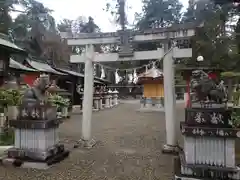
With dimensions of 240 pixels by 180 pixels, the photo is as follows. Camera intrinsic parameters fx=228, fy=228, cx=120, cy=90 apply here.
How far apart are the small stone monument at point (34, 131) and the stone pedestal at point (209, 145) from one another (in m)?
2.80

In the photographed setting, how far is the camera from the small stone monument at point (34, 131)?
4.87 meters

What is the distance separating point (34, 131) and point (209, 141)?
3564 millimetres

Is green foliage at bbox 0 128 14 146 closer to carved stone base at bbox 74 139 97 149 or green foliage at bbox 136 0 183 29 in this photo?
carved stone base at bbox 74 139 97 149

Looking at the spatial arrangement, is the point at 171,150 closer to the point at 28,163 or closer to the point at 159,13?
the point at 28,163

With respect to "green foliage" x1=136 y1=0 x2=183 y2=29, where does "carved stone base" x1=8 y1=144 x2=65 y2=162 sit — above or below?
below

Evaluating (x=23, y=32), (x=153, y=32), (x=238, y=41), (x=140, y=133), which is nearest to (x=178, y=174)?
(x=153, y=32)

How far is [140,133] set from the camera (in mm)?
8680

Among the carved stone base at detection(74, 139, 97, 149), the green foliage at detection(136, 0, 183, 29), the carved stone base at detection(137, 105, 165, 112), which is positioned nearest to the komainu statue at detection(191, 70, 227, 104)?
the carved stone base at detection(74, 139, 97, 149)

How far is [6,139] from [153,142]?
4.49m

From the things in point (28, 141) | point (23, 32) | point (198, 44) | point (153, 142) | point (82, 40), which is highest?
point (23, 32)

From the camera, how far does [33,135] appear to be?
4.99 metres

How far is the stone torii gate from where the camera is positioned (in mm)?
5992

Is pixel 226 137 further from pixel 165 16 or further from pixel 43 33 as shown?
pixel 165 16

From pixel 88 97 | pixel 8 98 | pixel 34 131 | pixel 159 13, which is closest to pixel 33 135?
pixel 34 131
